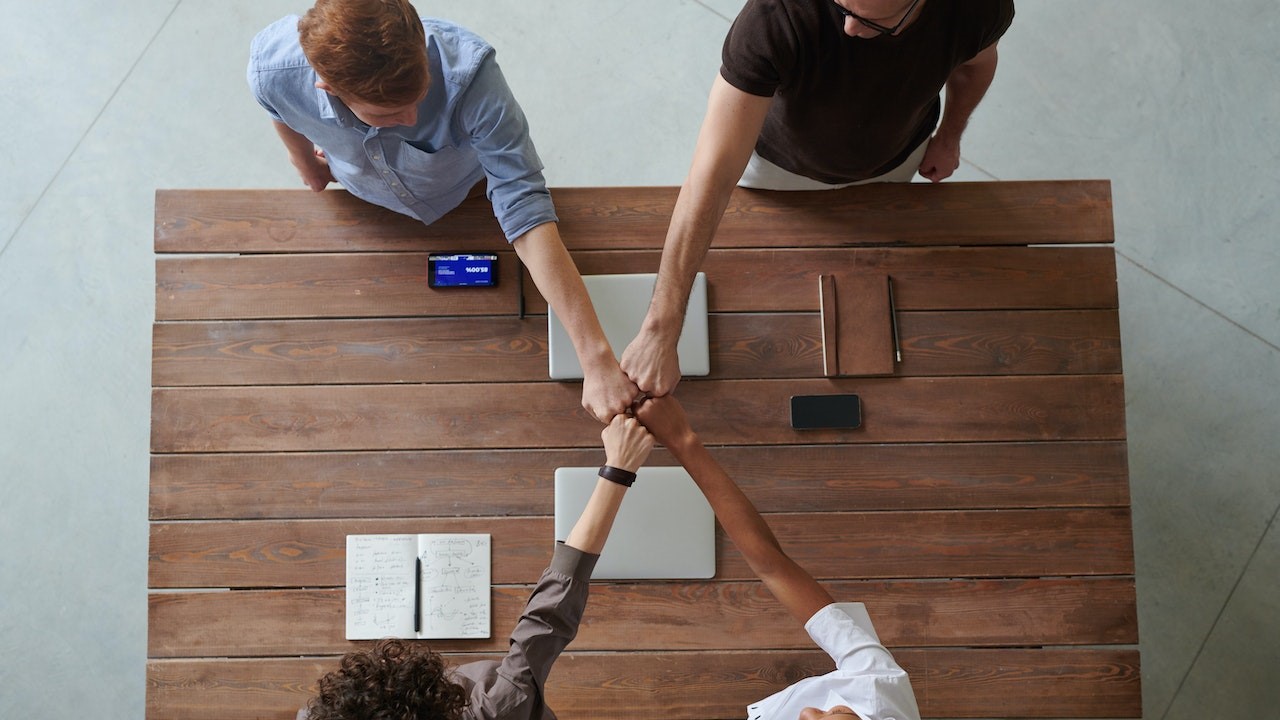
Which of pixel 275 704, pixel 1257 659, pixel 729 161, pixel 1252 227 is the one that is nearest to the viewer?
pixel 729 161

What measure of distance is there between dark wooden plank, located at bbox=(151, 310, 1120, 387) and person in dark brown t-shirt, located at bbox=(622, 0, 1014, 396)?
274 millimetres

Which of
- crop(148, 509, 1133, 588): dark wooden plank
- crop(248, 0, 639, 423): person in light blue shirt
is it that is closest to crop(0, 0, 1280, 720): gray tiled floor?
crop(148, 509, 1133, 588): dark wooden plank

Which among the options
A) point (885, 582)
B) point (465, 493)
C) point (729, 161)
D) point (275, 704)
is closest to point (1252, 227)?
point (885, 582)

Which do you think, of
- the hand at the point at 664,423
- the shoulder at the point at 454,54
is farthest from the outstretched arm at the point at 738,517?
the shoulder at the point at 454,54

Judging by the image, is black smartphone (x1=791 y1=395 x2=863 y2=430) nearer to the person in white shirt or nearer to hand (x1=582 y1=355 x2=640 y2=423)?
the person in white shirt

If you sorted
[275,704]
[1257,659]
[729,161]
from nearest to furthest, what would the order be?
[729,161]
[275,704]
[1257,659]

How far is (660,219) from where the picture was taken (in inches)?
79.7

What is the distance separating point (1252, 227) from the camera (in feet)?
9.02

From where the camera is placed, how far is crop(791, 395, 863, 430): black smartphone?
1.96m

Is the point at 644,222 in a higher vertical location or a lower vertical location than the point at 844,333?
higher

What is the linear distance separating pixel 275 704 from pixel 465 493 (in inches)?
24.7

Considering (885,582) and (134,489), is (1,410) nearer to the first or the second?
(134,489)

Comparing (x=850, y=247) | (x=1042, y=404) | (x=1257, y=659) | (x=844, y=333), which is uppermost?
(x=850, y=247)

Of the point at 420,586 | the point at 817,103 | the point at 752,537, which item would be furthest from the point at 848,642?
the point at 817,103
